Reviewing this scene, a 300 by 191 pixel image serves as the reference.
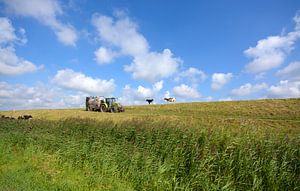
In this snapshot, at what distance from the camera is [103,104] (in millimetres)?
43688

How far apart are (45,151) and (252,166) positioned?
8369mm

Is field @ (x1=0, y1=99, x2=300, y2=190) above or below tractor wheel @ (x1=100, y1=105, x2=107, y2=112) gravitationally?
below

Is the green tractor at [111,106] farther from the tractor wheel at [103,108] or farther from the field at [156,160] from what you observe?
the field at [156,160]

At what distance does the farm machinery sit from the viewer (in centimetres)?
4225

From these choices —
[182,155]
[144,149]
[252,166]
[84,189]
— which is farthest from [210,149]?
[84,189]

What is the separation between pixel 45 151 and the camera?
1430 centimetres

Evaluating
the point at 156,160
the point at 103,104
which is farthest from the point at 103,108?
the point at 156,160

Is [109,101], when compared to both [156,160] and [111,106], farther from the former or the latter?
[156,160]

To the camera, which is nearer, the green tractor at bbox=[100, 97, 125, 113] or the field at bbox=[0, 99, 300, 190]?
A: the field at bbox=[0, 99, 300, 190]

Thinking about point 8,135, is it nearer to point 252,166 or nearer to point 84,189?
point 84,189

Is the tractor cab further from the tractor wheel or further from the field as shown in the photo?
the field

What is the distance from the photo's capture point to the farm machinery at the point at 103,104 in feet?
139

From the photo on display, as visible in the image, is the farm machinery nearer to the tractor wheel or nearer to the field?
the tractor wheel

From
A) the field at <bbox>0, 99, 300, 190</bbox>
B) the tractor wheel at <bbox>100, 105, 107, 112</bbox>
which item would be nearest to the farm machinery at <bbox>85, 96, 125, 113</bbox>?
the tractor wheel at <bbox>100, 105, 107, 112</bbox>
